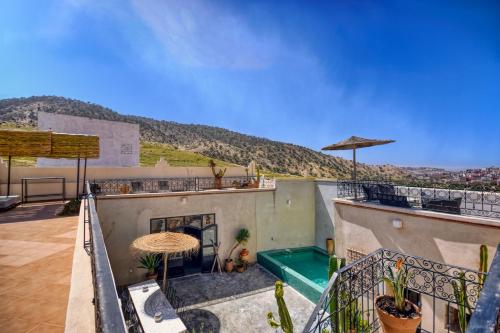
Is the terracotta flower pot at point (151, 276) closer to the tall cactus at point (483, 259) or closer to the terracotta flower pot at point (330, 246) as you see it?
the terracotta flower pot at point (330, 246)

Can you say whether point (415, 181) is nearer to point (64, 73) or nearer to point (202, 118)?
point (64, 73)

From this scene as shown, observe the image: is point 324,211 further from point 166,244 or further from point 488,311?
point 488,311

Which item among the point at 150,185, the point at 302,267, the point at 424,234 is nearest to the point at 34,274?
the point at 424,234

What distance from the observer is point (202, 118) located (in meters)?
53.3

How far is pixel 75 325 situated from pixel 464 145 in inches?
1501

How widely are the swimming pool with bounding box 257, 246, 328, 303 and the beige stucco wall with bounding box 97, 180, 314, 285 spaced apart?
0.47 m

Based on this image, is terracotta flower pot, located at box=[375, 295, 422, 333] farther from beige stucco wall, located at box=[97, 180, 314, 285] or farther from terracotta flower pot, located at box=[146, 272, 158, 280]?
terracotta flower pot, located at box=[146, 272, 158, 280]

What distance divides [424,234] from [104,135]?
1780 centimetres

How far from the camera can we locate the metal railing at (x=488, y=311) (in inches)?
46.3

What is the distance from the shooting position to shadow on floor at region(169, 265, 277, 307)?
10163mm

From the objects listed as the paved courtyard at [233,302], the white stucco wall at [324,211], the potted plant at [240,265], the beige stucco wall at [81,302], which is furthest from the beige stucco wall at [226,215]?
the beige stucco wall at [81,302]

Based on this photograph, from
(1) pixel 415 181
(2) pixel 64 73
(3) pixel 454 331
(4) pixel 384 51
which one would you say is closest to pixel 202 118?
(2) pixel 64 73

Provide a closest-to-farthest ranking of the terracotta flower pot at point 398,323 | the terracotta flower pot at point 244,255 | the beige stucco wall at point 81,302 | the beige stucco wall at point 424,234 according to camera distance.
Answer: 1. the beige stucco wall at point 81,302
2. the terracotta flower pot at point 398,323
3. the beige stucco wall at point 424,234
4. the terracotta flower pot at point 244,255

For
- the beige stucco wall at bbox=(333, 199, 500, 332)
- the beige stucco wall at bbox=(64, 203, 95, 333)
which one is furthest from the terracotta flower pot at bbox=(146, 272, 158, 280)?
the beige stucco wall at bbox=(64, 203, 95, 333)
